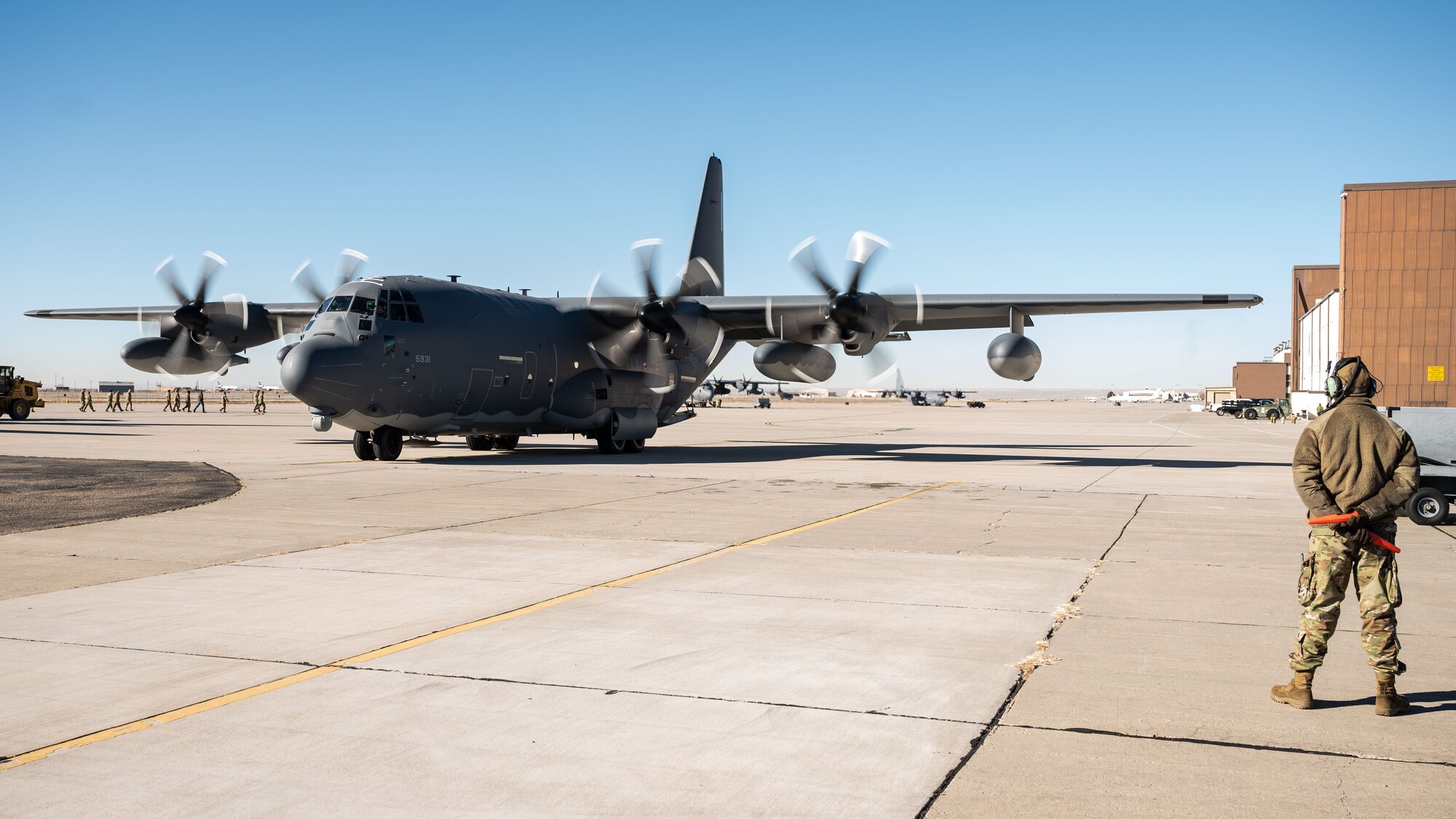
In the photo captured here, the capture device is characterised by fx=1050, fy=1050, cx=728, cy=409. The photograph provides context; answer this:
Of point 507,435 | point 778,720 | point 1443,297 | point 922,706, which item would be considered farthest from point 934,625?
point 1443,297

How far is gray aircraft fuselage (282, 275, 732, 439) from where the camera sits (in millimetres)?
21547

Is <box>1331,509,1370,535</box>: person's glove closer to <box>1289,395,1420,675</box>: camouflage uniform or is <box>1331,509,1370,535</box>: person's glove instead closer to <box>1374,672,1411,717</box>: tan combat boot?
<box>1289,395,1420,675</box>: camouflage uniform

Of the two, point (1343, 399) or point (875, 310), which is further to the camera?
point (875, 310)

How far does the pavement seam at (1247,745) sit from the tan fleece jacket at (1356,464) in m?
1.38

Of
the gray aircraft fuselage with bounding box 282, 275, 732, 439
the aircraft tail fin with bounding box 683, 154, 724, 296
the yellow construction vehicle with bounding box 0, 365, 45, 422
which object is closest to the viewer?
the gray aircraft fuselage with bounding box 282, 275, 732, 439

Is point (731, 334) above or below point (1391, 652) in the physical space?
above

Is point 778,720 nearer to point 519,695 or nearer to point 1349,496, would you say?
point 519,695

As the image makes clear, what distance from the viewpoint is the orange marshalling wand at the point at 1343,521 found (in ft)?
18.0

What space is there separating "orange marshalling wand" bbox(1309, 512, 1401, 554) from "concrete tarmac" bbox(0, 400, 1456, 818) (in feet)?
2.69

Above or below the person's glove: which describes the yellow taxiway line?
below

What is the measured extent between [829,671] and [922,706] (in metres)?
0.83

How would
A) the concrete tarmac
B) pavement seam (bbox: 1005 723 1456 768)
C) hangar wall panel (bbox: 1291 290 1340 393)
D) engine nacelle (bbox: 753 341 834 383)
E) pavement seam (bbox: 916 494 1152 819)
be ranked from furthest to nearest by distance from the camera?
hangar wall panel (bbox: 1291 290 1340 393), engine nacelle (bbox: 753 341 834 383), pavement seam (bbox: 1005 723 1456 768), the concrete tarmac, pavement seam (bbox: 916 494 1152 819)

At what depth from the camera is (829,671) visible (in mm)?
6082

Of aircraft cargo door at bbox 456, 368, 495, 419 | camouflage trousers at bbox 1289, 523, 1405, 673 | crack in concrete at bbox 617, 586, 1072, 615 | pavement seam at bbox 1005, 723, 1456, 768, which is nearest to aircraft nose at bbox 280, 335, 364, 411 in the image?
aircraft cargo door at bbox 456, 368, 495, 419
